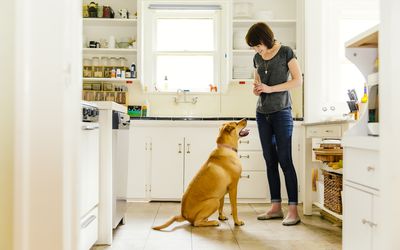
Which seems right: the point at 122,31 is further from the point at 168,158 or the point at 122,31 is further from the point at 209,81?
the point at 168,158

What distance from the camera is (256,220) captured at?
11.0ft

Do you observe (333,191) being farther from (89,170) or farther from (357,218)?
(89,170)

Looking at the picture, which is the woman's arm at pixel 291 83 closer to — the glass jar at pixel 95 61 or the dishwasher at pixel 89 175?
the dishwasher at pixel 89 175

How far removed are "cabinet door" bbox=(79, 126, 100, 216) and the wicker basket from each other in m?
1.71

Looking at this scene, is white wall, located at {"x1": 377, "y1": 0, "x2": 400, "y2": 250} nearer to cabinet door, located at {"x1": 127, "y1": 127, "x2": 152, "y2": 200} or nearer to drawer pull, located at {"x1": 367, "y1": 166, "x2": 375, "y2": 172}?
drawer pull, located at {"x1": 367, "y1": 166, "x2": 375, "y2": 172}

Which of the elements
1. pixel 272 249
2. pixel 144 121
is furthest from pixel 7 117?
pixel 144 121

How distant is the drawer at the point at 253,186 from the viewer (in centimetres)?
425

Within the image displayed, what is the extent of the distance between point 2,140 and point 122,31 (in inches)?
166

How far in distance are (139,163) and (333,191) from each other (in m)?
1.97

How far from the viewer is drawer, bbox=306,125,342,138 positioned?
9.82 feet

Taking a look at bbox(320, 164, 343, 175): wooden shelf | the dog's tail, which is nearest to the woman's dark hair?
bbox(320, 164, 343, 175): wooden shelf

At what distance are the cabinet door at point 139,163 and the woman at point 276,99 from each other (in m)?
1.44

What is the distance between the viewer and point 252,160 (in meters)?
4.26

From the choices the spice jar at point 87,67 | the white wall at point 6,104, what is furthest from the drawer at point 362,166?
the spice jar at point 87,67
